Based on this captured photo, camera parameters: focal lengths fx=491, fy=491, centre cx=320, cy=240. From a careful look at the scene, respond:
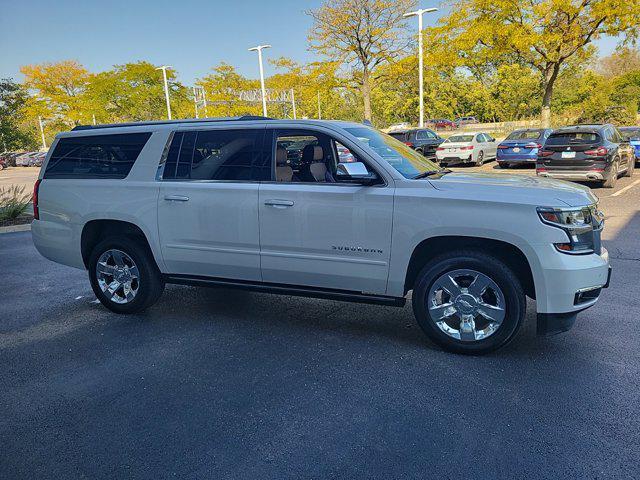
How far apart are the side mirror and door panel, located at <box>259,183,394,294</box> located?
68 mm

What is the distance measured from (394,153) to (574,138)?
10328 millimetres

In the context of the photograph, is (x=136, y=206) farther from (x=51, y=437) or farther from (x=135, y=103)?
(x=135, y=103)

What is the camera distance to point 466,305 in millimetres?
3791

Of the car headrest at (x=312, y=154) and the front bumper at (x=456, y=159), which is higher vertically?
the car headrest at (x=312, y=154)

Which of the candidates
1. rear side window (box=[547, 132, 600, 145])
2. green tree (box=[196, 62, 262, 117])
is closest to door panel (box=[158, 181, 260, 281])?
rear side window (box=[547, 132, 600, 145])

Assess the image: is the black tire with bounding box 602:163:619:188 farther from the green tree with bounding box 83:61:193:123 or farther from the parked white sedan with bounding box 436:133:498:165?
the green tree with bounding box 83:61:193:123

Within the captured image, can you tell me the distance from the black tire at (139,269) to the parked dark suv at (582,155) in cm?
1105

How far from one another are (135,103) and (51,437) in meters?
49.3

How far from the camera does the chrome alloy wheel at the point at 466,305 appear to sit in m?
3.74

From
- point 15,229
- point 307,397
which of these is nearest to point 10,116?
point 15,229

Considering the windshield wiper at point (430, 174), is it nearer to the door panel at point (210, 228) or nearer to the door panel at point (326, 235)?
the door panel at point (326, 235)

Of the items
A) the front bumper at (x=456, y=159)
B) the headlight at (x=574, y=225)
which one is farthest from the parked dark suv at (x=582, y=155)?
the headlight at (x=574, y=225)

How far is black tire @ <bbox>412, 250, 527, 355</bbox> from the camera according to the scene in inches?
143

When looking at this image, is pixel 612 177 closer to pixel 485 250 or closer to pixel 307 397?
pixel 485 250
